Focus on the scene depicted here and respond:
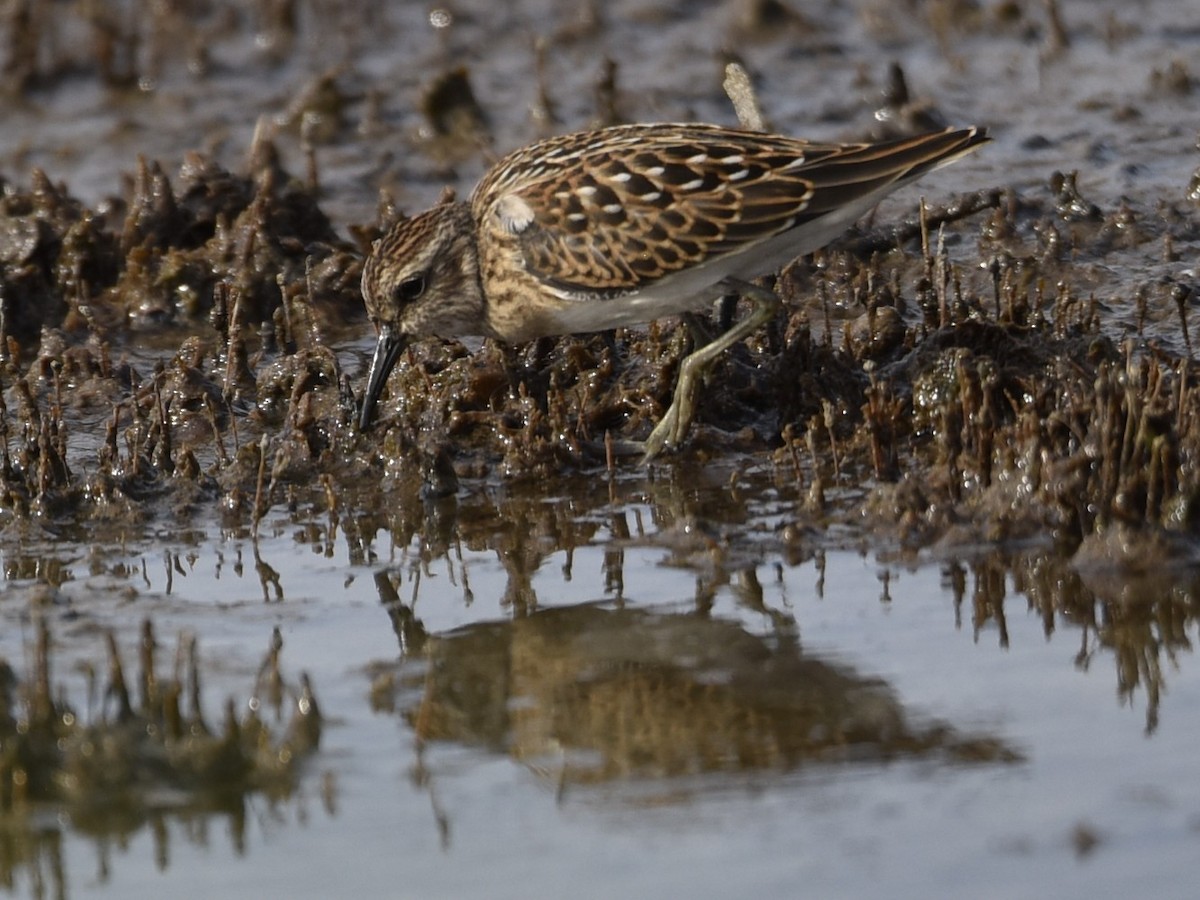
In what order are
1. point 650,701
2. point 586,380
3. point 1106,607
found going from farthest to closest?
point 586,380
point 1106,607
point 650,701

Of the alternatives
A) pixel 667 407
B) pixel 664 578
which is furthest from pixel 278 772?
pixel 667 407

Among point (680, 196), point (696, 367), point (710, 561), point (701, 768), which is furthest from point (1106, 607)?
point (680, 196)

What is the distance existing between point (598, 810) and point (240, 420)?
15.0 ft

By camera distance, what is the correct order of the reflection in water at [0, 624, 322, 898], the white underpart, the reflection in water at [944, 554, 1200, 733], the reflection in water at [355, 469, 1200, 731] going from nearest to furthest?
1. the reflection in water at [0, 624, 322, 898]
2. the reflection in water at [944, 554, 1200, 733]
3. the reflection in water at [355, 469, 1200, 731]
4. the white underpart

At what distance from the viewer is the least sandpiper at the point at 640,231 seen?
796cm

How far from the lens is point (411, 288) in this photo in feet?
28.1

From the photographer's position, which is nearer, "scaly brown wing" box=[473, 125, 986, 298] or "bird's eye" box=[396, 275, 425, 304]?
"scaly brown wing" box=[473, 125, 986, 298]

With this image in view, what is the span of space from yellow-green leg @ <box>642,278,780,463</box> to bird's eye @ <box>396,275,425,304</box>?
120 centimetres

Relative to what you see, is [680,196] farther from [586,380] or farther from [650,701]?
[650,701]

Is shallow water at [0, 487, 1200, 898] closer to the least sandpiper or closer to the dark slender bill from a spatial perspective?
the least sandpiper

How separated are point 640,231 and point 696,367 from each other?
0.69 m

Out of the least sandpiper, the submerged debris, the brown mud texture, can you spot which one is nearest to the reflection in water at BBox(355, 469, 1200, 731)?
the brown mud texture

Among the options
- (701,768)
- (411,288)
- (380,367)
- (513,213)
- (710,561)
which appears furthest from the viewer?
(380,367)

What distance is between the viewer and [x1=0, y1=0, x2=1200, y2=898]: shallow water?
4.94 metres
